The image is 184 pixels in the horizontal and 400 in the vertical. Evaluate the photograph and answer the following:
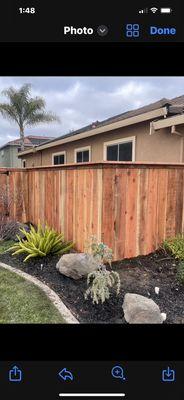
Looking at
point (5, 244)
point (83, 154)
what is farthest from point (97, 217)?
point (83, 154)

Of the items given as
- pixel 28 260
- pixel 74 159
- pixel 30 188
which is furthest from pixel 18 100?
pixel 28 260

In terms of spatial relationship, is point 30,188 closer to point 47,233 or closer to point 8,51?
point 47,233

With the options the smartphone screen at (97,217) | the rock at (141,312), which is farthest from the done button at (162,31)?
the rock at (141,312)

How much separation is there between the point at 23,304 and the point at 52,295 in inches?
14.9

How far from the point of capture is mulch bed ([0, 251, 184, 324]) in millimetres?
2650

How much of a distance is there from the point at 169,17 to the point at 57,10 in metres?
0.45

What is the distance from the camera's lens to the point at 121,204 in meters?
3.89

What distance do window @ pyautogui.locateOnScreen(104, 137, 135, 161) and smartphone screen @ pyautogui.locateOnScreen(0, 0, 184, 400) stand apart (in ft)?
0.18

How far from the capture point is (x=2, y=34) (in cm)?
102

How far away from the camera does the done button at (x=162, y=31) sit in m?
1.01

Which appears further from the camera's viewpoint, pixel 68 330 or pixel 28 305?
pixel 28 305

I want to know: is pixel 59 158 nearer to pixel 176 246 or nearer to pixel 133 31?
pixel 176 246
